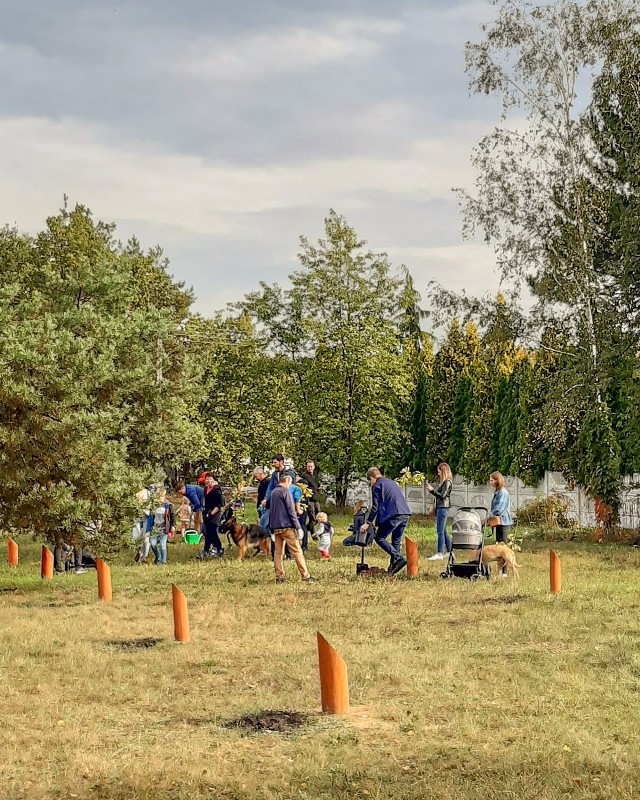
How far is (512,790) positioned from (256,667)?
4760 millimetres

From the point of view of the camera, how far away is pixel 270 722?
30.5 ft

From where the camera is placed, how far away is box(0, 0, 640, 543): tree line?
18.4 metres

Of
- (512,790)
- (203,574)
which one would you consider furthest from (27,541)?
(512,790)

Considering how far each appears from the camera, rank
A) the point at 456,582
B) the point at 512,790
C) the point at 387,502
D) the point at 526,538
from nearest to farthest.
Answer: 1. the point at 512,790
2. the point at 456,582
3. the point at 387,502
4. the point at 526,538

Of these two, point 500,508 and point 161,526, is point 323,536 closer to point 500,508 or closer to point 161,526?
point 161,526

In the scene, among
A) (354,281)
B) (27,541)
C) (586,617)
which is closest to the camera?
(586,617)

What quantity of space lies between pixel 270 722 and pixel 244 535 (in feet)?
41.5

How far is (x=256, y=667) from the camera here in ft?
37.9

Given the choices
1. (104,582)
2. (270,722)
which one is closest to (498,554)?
(104,582)

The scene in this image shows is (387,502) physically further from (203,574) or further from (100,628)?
(100,628)

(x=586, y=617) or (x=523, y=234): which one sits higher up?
(x=523, y=234)

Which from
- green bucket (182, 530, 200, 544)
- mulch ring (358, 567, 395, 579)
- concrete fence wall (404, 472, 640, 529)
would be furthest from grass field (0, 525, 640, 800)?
concrete fence wall (404, 472, 640, 529)

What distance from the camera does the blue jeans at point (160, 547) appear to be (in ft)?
73.4

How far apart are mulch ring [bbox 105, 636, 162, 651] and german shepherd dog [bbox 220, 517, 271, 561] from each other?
8338mm
